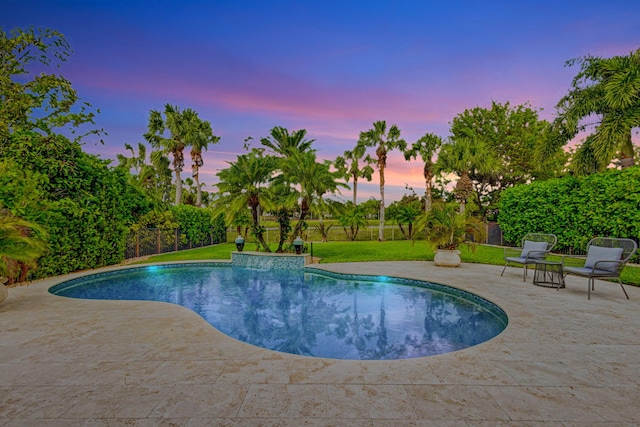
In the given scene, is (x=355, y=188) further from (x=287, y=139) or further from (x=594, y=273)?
(x=594, y=273)

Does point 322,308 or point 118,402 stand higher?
point 118,402

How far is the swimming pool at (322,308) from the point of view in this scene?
16.5ft

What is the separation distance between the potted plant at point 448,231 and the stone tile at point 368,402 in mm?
8712

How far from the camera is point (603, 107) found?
13.9m

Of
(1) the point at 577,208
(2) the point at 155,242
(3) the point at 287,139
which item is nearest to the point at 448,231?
(1) the point at 577,208

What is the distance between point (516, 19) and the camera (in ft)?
36.1

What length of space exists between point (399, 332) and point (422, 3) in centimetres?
1084

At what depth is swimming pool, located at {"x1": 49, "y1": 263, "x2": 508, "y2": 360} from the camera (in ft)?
16.5

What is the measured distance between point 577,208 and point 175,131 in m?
28.9

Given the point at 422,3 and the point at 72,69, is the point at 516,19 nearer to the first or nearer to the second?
the point at 422,3

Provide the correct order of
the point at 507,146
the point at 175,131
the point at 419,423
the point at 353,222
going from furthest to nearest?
the point at 175,131 → the point at 507,146 → the point at 353,222 → the point at 419,423

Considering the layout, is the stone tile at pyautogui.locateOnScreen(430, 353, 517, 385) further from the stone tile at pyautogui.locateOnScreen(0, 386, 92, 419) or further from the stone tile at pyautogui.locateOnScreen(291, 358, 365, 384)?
the stone tile at pyautogui.locateOnScreen(0, 386, 92, 419)

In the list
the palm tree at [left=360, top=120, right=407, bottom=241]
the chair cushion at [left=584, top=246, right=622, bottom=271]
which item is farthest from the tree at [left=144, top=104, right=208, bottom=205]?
the chair cushion at [left=584, top=246, right=622, bottom=271]

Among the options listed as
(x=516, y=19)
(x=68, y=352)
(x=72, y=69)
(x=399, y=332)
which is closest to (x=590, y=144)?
(x=516, y=19)
